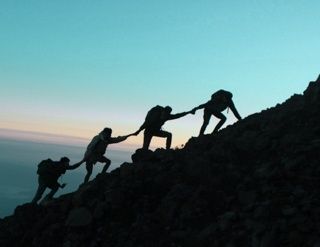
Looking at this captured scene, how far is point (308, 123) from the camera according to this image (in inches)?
812

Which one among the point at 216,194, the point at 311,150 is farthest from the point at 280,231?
the point at 311,150

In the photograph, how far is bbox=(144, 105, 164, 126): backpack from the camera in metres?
22.9

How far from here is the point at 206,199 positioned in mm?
16750

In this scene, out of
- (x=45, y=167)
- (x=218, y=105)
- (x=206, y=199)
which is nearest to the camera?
(x=206, y=199)

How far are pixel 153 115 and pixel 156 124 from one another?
1.32 feet

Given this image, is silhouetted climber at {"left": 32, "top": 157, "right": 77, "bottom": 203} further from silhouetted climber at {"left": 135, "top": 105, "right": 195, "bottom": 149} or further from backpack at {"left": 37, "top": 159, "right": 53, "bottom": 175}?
silhouetted climber at {"left": 135, "top": 105, "right": 195, "bottom": 149}

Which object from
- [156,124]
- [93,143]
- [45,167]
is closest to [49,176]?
[45,167]

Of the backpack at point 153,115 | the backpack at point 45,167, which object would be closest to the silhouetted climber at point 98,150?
the backpack at point 45,167

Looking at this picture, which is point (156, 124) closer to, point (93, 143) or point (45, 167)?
point (93, 143)

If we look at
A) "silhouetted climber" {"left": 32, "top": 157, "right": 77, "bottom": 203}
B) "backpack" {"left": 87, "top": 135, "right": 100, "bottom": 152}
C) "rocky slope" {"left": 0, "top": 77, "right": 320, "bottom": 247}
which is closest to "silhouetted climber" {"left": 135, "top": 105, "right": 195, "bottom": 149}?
"rocky slope" {"left": 0, "top": 77, "right": 320, "bottom": 247}

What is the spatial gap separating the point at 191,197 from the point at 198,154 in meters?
3.93

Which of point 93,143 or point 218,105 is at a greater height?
point 218,105

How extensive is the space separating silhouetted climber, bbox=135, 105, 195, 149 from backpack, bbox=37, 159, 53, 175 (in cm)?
382

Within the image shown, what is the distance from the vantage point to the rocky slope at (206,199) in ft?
48.1
